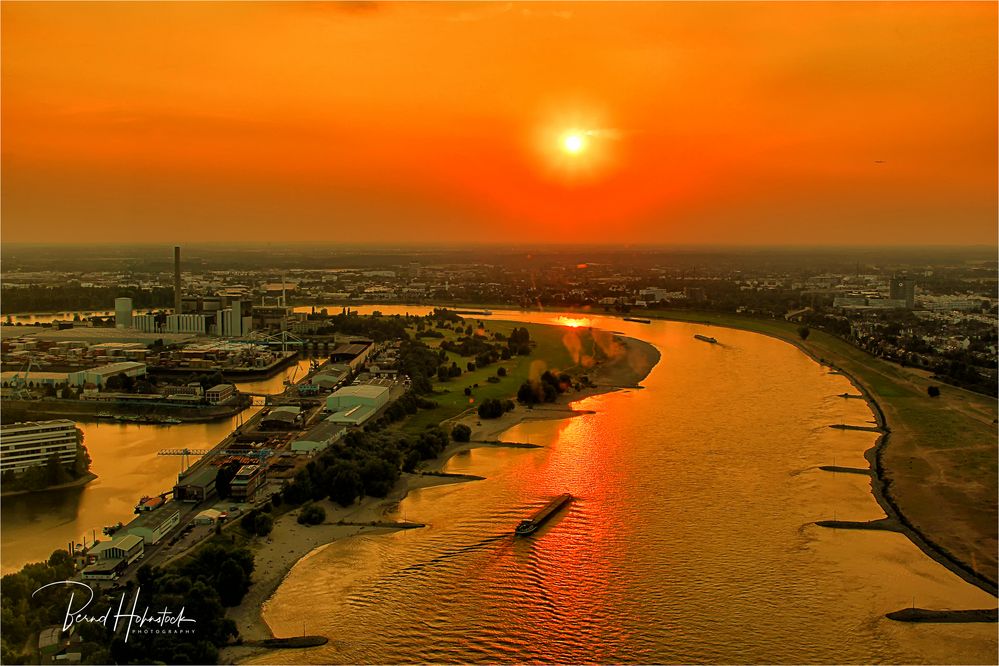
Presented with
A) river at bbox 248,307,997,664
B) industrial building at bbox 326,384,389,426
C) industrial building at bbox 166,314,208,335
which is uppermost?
industrial building at bbox 166,314,208,335

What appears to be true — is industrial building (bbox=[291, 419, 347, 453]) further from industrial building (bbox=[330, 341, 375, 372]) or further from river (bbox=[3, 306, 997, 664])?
industrial building (bbox=[330, 341, 375, 372])

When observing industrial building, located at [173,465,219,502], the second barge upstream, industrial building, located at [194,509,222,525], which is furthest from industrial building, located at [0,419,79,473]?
the second barge upstream

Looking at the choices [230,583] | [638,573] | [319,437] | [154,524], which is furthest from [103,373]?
[638,573]

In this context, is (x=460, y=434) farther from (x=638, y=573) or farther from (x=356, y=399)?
(x=638, y=573)

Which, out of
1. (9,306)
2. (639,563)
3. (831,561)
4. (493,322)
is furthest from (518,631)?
(9,306)

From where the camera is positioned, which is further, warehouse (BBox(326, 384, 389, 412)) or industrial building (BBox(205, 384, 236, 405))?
industrial building (BBox(205, 384, 236, 405))

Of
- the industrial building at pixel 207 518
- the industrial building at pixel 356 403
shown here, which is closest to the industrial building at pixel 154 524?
the industrial building at pixel 207 518

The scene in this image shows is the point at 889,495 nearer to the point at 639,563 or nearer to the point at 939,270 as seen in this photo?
the point at 639,563
